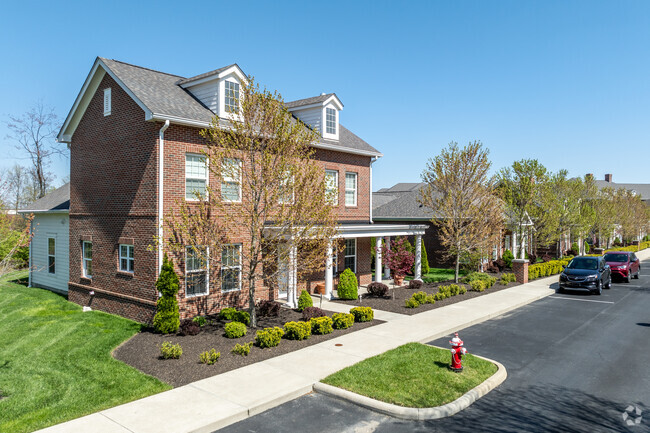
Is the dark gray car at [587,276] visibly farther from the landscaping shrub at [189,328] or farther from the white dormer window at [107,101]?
the white dormer window at [107,101]

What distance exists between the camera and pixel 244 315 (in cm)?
1483

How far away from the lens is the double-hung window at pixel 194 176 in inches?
602

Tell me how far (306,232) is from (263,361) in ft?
14.4

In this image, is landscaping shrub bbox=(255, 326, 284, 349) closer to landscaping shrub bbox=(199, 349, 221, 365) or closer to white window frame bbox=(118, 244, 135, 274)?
landscaping shrub bbox=(199, 349, 221, 365)

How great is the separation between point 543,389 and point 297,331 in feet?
21.0

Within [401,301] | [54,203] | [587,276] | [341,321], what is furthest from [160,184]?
[587,276]

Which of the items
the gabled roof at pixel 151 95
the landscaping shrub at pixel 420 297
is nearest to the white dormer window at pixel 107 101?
the gabled roof at pixel 151 95

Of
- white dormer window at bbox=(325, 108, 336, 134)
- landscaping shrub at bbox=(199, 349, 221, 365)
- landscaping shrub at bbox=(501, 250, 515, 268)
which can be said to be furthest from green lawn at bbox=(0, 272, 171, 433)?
landscaping shrub at bbox=(501, 250, 515, 268)

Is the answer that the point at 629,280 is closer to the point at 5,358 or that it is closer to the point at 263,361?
the point at 263,361

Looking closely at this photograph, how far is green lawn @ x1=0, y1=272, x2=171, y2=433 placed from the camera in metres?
8.33

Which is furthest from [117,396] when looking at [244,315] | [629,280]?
[629,280]

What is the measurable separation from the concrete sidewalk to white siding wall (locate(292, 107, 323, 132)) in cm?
1025

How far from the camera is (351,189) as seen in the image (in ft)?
74.2

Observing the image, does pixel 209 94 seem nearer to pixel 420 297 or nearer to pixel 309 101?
pixel 309 101
